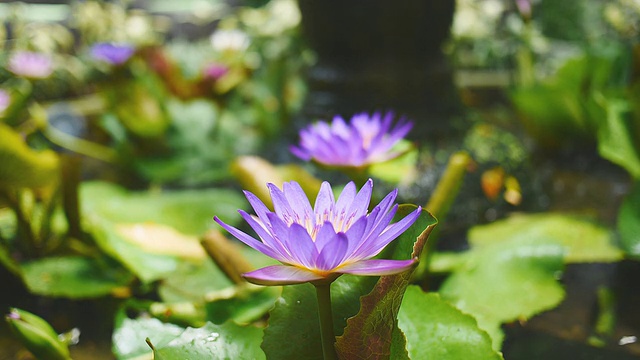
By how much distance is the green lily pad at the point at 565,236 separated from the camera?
1.08 m

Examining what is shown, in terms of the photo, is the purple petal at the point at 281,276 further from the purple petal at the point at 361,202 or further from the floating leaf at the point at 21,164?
the floating leaf at the point at 21,164

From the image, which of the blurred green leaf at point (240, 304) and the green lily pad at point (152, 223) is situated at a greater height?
the blurred green leaf at point (240, 304)

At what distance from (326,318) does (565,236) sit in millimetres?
801

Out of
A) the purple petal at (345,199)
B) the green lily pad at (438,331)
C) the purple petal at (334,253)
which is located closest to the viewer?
the purple petal at (334,253)

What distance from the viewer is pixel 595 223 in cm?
122

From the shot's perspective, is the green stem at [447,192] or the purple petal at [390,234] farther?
the green stem at [447,192]

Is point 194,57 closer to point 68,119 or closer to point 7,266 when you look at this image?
point 68,119

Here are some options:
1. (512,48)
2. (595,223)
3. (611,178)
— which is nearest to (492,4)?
(512,48)

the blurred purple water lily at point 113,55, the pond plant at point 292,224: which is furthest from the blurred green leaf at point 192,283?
the blurred purple water lily at point 113,55

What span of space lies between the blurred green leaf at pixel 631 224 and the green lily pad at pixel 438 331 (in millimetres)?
468

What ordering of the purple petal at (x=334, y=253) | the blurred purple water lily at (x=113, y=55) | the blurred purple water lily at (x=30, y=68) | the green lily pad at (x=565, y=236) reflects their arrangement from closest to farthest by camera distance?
the purple petal at (x=334, y=253), the green lily pad at (x=565, y=236), the blurred purple water lily at (x=30, y=68), the blurred purple water lily at (x=113, y=55)

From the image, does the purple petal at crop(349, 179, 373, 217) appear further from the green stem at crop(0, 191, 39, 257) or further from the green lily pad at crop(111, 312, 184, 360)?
the green stem at crop(0, 191, 39, 257)

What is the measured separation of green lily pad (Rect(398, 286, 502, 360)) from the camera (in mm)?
669

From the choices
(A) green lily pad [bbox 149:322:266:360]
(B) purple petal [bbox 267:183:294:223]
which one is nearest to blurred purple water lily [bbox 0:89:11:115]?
(A) green lily pad [bbox 149:322:266:360]
